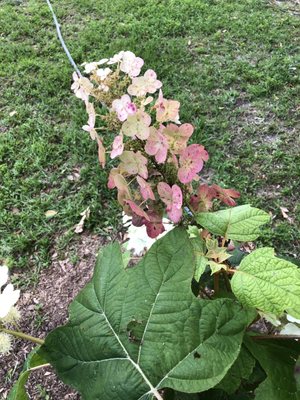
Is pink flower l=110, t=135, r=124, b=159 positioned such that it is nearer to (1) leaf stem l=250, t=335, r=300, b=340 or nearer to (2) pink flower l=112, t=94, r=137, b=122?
(2) pink flower l=112, t=94, r=137, b=122

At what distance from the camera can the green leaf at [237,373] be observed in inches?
38.7

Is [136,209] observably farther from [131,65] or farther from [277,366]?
[277,366]

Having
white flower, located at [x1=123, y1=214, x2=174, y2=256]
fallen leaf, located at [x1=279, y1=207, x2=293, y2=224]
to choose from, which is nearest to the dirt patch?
fallen leaf, located at [x1=279, y1=207, x2=293, y2=224]

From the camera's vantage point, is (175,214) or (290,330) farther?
(290,330)

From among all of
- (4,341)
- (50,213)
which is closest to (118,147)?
(4,341)

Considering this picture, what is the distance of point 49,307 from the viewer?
267cm

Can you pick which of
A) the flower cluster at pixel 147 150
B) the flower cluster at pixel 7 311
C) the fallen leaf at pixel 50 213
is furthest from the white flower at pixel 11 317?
the fallen leaf at pixel 50 213

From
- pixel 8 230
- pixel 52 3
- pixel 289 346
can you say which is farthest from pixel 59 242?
pixel 52 3

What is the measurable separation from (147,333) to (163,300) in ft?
0.21

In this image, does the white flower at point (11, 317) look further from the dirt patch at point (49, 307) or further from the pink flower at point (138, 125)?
the dirt patch at point (49, 307)

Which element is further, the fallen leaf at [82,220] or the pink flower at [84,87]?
the fallen leaf at [82,220]

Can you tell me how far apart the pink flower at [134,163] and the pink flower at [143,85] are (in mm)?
126

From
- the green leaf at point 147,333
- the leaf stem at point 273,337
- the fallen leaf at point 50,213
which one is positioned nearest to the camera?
the green leaf at point 147,333

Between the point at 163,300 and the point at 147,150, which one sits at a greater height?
the point at 147,150
